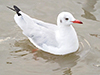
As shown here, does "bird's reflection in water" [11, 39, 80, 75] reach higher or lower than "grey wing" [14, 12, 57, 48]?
lower

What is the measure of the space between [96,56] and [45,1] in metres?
3.13

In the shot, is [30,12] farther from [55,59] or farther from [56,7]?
[55,59]

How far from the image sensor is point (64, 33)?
613cm

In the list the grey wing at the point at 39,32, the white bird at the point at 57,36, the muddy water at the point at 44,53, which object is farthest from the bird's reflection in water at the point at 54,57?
the grey wing at the point at 39,32

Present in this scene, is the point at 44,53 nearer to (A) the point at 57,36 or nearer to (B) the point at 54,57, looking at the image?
(B) the point at 54,57

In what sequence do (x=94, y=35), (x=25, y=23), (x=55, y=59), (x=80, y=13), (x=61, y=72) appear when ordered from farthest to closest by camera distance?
(x=80, y=13) < (x=94, y=35) < (x=25, y=23) < (x=55, y=59) < (x=61, y=72)

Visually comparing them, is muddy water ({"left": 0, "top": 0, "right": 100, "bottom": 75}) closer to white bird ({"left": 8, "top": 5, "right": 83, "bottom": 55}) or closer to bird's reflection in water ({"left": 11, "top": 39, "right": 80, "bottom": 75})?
bird's reflection in water ({"left": 11, "top": 39, "right": 80, "bottom": 75})

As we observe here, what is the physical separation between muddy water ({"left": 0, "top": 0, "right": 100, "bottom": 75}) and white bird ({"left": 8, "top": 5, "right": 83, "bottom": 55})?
0.82 ft

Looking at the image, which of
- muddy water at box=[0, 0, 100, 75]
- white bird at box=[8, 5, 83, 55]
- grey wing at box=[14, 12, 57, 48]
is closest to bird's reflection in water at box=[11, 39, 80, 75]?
muddy water at box=[0, 0, 100, 75]

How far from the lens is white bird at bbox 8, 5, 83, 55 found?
6.07m

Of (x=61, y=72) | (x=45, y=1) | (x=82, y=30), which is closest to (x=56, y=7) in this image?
(x=45, y=1)

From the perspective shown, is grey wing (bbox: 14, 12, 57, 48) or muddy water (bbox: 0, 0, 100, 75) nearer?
muddy water (bbox: 0, 0, 100, 75)

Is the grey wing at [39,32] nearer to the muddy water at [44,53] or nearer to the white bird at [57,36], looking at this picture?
the white bird at [57,36]

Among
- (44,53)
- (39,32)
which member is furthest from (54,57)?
(39,32)
